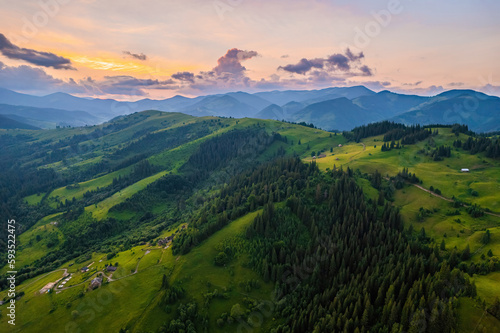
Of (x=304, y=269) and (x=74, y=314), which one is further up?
(x=304, y=269)

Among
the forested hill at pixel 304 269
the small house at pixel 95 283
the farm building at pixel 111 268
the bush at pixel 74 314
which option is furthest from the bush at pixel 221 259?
the bush at pixel 74 314

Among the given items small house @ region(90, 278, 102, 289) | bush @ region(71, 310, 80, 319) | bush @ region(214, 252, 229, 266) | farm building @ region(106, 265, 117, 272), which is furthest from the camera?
farm building @ region(106, 265, 117, 272)

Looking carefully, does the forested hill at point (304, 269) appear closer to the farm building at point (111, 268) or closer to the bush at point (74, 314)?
the farm building at point (111, 268)

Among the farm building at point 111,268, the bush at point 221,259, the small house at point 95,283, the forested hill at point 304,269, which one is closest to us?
the forested hill at point 304,269

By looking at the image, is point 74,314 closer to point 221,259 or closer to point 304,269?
point 221,259

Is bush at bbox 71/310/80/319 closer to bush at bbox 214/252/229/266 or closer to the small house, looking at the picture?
the small house

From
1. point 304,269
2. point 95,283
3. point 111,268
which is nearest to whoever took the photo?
point 304,269

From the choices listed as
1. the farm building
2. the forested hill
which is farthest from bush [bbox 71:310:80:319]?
the farm building

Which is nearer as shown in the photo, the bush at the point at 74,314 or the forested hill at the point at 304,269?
the forested hill at the point at 304,269

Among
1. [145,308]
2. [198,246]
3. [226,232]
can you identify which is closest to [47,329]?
[145,308]

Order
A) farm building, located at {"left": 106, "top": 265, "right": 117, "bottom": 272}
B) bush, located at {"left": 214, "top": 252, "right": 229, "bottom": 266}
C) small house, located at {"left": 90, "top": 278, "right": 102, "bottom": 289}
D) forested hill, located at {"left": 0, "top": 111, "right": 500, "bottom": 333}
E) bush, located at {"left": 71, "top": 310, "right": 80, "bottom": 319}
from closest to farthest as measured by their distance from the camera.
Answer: forested hill, located at {"left": 0, "top": 111, "right": 500, "bottom": 333}, bush, located at {"left": 71, "top": 310, "right": 80, "bottom": 319}, small house, located at {"left": 90, "top": 278, "right": 102, "bottom": 289}, bush, located at {"left": 214, "top": 252, "right": 229, "bottom": 266}, farm building, located at {"left": 106, "top": 265, "right": 117, "bottom": 272}

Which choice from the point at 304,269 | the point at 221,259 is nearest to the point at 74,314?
the point at 221,259
